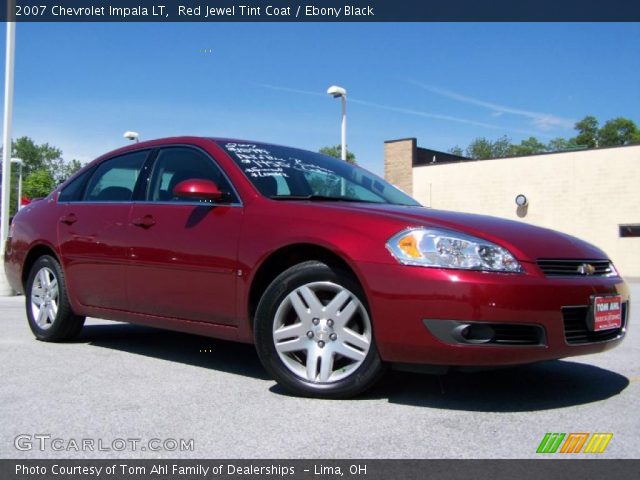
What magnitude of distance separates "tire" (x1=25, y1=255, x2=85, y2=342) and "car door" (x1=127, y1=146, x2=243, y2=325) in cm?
106

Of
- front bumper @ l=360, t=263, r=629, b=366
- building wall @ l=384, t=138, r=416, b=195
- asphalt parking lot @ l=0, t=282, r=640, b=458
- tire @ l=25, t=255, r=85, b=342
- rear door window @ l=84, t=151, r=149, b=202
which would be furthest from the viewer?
building wall @ l=384, t=138, r=416, b=195

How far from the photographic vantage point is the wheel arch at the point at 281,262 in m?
3.87

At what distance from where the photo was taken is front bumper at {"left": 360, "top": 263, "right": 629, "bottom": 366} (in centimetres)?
336

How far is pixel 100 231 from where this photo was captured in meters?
5.15

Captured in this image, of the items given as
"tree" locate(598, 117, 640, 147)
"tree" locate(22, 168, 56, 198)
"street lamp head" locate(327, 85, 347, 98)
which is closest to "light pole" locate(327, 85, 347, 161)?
"street lamp head" locate(327, 85, 347, 98)

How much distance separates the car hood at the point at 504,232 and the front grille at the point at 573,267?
3 centimetres

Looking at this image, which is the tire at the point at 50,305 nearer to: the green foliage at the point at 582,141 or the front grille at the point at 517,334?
the front grille at the point at 517,334

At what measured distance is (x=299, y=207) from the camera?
4.01 meters

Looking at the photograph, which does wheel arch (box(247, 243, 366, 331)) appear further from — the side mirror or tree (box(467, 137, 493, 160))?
tree (box(467, 137, 493, 160))

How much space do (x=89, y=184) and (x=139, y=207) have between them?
101cm

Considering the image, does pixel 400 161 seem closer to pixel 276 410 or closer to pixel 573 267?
pixel 573 267
